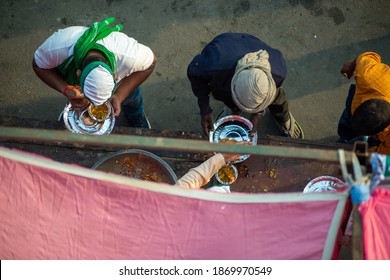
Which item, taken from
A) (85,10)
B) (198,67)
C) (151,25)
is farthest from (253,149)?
(85,10)

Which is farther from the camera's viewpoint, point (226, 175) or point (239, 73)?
point (226, 175)

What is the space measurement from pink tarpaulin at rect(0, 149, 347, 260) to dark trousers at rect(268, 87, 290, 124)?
1700mm

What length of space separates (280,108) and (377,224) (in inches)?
78.8

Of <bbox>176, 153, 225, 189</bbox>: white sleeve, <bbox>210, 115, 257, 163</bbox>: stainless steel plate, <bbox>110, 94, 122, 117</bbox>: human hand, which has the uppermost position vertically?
<bbox>110, 94, 122, 117</bbox>: human hand

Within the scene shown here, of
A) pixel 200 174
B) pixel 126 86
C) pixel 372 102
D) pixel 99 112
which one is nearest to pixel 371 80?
pixel 372 102

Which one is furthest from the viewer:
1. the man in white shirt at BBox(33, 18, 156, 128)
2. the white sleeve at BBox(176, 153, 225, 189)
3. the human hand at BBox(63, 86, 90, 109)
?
the human hand at BBox(63, 86, 90, 109)

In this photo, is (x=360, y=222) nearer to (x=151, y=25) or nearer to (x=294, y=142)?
(x=294, y=142)

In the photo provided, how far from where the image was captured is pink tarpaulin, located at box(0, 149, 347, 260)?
1.73 meters

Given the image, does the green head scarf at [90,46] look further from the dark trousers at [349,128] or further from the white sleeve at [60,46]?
the dark trousers at [349,128]

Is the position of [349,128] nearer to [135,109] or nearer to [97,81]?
[135,109]

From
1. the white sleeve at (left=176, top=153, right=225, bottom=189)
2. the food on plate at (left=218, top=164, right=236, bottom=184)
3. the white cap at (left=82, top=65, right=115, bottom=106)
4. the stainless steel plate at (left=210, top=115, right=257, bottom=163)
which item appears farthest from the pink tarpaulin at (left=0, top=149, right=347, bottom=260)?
the stainless steel plate at (left=210, top=115, right=257, bottom=163)

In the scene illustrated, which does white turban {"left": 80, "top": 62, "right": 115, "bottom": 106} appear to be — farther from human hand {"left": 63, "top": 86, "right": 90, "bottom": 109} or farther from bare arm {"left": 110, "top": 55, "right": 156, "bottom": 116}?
bare arm {"left": 110, "top": 55, "right": 156, "bottom": 116}

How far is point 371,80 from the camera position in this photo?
9.77 ft

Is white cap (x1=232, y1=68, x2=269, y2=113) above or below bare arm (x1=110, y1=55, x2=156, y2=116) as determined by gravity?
below
